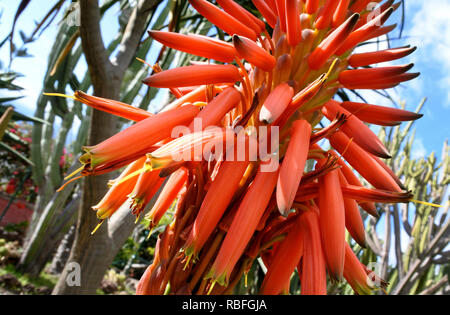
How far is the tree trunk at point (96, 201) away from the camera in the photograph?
52.9 inches

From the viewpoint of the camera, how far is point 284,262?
55cm

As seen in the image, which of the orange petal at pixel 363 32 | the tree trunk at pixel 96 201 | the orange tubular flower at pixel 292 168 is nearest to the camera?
the orange tubular flower at pixel 292 168

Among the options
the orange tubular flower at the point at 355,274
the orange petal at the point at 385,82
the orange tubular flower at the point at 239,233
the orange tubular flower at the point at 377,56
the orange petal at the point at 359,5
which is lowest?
the orange tubular flower at the point at 355,274

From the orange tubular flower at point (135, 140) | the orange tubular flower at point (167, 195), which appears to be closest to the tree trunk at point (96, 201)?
the orange tubular flower at point (167, 195)

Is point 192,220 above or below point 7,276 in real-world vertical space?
above

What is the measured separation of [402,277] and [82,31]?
3.01 metres

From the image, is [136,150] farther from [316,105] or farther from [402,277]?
[402,277]

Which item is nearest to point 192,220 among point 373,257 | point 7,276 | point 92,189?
point 92,189

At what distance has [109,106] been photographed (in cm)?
58

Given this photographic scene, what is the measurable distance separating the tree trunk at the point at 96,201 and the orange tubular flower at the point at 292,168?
38.6 inches

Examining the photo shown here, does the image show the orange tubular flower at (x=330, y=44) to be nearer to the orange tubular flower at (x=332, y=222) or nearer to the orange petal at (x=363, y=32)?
the orange petal at (x=363, y=32)

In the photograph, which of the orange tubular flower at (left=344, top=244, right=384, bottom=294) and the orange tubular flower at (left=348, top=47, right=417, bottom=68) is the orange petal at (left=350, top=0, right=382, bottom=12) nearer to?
the orange tubular flower at (left=348, top=47, right=417, bottom=68)

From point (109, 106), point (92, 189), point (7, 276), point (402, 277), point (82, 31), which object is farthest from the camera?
point (7, 276)
